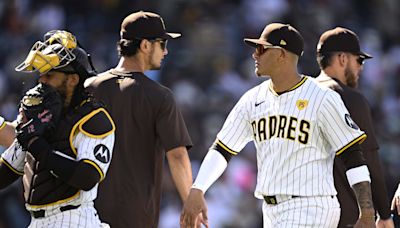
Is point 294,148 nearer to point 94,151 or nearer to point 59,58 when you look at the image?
point 94,151

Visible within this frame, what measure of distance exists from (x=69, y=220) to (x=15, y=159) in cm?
56

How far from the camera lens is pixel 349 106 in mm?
7367

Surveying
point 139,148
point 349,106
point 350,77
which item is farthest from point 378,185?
point 139,148

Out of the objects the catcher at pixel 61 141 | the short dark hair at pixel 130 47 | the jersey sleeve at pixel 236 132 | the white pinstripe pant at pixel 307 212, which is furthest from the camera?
the short dark hair at pixel 130 47

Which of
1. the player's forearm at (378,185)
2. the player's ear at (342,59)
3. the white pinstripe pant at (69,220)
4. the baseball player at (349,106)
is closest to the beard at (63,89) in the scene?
the white pinstripe pant at (69,220)

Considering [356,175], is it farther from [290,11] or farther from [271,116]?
[290,11]

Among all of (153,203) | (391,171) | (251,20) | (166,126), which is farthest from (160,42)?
(251,20)

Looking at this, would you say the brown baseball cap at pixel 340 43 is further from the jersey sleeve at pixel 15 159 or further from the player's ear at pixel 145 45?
the jersey sleeve at pixel 15 159

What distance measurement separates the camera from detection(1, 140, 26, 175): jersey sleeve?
19.1ft

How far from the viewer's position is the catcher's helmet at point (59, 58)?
5.59 meters

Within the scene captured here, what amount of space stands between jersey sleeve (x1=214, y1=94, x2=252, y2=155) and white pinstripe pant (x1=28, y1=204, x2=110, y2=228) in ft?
5.02

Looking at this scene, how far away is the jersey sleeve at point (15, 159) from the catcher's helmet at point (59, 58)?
0.45m

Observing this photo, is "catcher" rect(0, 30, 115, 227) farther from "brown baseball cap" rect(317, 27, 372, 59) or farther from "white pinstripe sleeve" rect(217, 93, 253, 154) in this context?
"brown baseball cap" rect(317, 27, 372, 59)

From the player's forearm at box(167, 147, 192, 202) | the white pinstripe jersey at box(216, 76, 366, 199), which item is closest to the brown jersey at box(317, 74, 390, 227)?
the white pinstripe jersey at box(216, 76, 366, 199)
